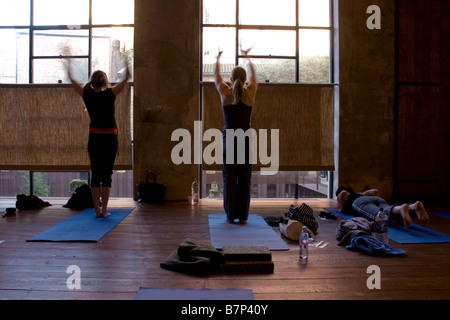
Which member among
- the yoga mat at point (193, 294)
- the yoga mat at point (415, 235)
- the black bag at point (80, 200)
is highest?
the black bag at point (80, 200)

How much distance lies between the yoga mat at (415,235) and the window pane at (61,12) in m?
5.02

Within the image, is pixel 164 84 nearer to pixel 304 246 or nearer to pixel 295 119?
pixel 295 119

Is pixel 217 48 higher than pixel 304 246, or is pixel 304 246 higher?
pixel 217 48

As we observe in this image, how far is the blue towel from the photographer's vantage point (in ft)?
9.03

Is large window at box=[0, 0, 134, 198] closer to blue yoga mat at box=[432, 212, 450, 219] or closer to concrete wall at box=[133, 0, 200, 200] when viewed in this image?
concrete wall at box=[133, 0, 200, 200]

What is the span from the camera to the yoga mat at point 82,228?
3152mm

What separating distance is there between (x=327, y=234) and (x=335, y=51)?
320cm

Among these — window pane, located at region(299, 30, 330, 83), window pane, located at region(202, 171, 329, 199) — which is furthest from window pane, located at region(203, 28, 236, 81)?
window pane, located at region(202, 171, 329, 199)

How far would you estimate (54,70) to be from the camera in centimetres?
550

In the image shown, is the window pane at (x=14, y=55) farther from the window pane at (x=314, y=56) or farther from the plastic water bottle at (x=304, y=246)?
the plastic water bottle at (x=304, y=246)

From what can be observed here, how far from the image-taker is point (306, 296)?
203 centimetres

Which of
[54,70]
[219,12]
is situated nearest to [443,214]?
[219,12]

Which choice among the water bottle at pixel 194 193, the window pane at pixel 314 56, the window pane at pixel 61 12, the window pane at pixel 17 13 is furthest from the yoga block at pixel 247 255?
the window pane at pixel 17 13

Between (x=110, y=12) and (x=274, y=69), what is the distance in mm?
2587
